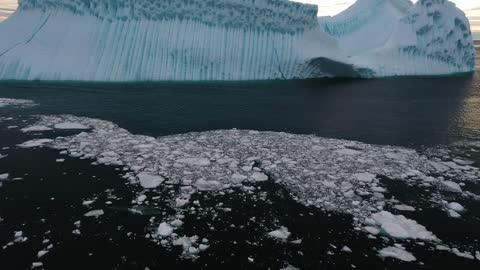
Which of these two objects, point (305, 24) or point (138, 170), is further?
point (305, 24)

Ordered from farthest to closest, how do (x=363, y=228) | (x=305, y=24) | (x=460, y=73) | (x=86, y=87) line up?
(x=460, y=73) → (x=305, y=24) → (x=86, y=87) → (x=363, y=228)

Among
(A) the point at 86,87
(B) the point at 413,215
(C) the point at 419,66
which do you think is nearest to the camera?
(B) the point at 413,215

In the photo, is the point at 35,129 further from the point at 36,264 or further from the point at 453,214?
the point at 453,214

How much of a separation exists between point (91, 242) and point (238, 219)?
1.29m

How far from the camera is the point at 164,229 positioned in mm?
3250

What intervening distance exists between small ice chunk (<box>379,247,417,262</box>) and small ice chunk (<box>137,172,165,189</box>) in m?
2.44

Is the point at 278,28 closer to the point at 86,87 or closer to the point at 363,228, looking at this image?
the point at 86,87

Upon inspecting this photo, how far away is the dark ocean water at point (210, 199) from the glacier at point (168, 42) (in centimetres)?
366

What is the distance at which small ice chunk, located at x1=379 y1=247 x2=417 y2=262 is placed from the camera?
115 inches

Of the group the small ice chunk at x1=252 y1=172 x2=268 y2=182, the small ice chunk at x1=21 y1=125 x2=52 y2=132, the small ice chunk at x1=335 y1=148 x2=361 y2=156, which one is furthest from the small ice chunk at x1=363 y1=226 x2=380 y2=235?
the small ice chunk at x1=21 y1=125 x2=52 y2=132

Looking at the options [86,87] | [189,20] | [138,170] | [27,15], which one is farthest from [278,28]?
[138,170]

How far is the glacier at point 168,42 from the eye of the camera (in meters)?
13.2

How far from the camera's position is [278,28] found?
48.3 ft

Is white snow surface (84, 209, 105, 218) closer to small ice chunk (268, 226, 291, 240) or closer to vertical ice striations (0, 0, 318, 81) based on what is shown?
small ice chunk (268, 226, 291, 240)
